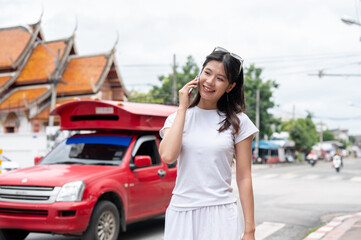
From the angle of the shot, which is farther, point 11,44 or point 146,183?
point 11,44

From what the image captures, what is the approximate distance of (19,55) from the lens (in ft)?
96.5

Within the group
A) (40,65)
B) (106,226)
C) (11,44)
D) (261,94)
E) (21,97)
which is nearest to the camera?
(106,226)

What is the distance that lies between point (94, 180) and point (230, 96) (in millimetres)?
3624

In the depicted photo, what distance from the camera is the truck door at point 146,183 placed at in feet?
22.5

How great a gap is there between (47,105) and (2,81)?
119 inches

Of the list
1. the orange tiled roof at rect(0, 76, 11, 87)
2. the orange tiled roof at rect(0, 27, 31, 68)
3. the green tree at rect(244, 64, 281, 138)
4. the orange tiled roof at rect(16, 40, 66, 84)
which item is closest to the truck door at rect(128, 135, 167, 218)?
the orange tiled roof at rect(16, 40, 66, 84)

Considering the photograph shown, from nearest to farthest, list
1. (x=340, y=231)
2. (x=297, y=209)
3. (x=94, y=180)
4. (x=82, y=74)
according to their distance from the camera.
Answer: (x=94, y=180)
(x=340, y=231)
(x=297, y=209)
(x=82, y=74)

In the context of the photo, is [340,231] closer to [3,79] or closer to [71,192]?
[71,192]

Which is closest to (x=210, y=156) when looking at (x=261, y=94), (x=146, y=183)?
(x=146, y=183)

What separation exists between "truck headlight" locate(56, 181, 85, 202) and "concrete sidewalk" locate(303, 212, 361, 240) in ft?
11.4

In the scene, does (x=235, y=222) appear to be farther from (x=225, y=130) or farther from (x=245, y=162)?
(x=225, y=130)

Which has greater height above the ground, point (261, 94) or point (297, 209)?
point (261, 94)

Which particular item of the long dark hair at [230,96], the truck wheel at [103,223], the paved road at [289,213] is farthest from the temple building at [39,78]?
the long dark hair at [230,96]

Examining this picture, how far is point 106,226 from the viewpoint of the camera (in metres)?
6.24
